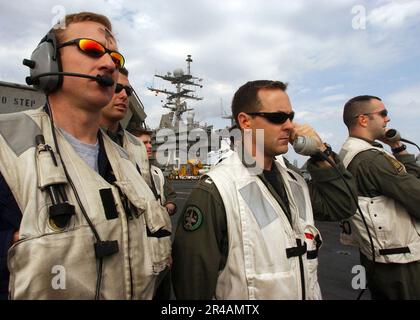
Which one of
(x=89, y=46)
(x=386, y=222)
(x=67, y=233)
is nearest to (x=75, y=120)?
(x=89, y=46)

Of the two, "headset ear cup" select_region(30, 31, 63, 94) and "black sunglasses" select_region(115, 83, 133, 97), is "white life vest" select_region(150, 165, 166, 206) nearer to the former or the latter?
"black sunglasses" select_region(115, 83, 133, 97)

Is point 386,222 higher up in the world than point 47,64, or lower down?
lower down

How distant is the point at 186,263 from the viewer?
1.72m

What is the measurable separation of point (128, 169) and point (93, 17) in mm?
850

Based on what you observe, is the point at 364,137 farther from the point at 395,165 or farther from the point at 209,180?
the point at 209,180

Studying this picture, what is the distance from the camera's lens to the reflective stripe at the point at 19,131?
119cm

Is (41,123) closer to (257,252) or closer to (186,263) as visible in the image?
(186,263)

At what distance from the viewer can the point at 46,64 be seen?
4.61ft

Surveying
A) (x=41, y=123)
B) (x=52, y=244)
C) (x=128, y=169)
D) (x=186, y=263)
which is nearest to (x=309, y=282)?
(x=186, y=263)

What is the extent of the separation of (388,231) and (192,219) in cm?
190

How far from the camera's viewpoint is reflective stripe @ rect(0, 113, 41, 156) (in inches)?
46.8

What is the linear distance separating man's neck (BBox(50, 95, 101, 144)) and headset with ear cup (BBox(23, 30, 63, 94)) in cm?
9

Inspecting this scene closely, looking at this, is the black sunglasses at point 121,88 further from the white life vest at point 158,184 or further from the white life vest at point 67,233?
the white life vest at point 67,233

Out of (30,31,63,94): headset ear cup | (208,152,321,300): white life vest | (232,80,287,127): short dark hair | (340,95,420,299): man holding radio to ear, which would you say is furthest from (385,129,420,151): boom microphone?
(30,31,63,94): headset ear cup
